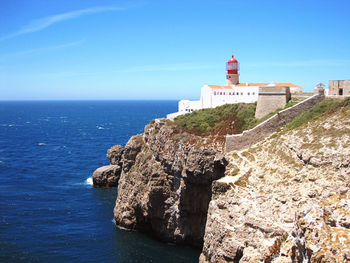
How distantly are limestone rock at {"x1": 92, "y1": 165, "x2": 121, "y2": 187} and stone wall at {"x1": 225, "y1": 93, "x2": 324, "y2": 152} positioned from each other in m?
31.0

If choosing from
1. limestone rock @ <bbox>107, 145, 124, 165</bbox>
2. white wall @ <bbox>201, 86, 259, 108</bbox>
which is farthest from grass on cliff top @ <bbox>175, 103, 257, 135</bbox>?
limestone rock @ <bbox>107, 145, 124, 165</bbox>

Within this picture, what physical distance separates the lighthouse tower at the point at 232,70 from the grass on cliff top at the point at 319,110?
21892 millimetres

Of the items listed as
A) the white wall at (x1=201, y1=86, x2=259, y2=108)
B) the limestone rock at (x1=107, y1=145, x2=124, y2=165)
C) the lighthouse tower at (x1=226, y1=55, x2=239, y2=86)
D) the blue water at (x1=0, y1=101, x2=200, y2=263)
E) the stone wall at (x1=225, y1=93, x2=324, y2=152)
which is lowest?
the blue water at (x1=0, y1=101, x2=200, y2=263)

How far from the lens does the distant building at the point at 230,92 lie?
184 feet

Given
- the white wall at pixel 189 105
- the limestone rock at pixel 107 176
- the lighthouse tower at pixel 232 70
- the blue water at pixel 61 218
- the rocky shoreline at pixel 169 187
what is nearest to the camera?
the rocky shoreline at pixel 169 187

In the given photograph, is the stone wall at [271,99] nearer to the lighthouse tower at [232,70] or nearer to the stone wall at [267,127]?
the stone wall at [267,127]

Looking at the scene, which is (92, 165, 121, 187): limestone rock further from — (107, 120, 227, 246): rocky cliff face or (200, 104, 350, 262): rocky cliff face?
(200, 104, 350, 262): rocky cliff face

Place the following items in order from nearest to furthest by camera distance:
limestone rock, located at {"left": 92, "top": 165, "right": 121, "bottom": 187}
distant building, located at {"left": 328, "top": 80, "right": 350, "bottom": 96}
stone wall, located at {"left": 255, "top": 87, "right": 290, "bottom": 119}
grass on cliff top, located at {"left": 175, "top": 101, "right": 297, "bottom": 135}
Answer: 1. distant building, located at {"left": 328, "top": 80, "right": 350, "bottom": 96}
2. grass on cliff top, located at {"left": 175, "top": 101, "right": 297, "bottom": 135}
3. stone wall, located at {"left": 255, "top": 87, "right": 290, "bottom": 119}
4. limestone rock, located at {"left": 92, "top": 165, "right": 121, "bottom": 187}

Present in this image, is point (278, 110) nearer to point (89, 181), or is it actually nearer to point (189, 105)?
point (189, 105)

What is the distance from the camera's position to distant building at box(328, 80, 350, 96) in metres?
44.6

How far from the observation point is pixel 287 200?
26766 mm

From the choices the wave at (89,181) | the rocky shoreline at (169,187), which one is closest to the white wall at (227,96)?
the rocky shoreline at (169,187)

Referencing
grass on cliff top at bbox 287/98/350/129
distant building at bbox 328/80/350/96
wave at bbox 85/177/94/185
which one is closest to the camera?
grass on cliff top at bbox 287/98/350/129

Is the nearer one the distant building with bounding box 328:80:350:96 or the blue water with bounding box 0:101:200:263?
the blue water with bounding box 0:101:200:263
